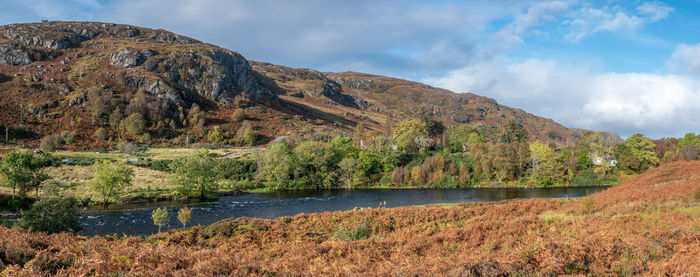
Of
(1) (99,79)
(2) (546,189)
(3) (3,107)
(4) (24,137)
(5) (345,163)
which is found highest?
(1) (99,79)

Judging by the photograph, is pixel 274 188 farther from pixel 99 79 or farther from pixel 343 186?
pixel 99 79

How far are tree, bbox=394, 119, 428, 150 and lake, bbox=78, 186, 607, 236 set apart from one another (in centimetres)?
2850

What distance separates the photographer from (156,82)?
122562 millimetres

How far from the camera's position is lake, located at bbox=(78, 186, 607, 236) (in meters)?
34.3

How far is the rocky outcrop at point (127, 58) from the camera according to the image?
132 m

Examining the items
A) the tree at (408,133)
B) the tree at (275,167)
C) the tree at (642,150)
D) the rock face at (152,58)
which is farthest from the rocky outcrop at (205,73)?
the tree at (642,150)

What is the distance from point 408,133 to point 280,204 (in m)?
57.5

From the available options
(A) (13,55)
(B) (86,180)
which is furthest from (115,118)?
(A) (13,55)

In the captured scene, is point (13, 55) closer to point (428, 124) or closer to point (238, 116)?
point (238, 116)

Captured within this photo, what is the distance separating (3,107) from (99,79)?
2840 centimetres

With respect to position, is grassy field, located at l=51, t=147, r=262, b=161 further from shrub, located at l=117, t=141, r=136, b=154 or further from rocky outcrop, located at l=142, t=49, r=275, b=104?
rocky outcrop, located at l=142, t=49, r=275, b=104

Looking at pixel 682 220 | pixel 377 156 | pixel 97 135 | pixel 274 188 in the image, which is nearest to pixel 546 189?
pixel 377 156

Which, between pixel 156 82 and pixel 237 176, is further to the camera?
pixel 156 82

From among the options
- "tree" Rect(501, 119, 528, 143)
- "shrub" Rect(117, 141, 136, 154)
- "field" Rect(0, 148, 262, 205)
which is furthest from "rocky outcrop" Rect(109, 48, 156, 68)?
"tree" Rect(501, 119, 528, 143)
